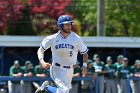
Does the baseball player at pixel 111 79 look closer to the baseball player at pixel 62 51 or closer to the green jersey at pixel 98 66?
the green jersey at pixel 98 66

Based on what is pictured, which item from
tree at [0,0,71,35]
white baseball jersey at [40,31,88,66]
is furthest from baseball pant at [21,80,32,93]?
tree at [0,0,71,35]

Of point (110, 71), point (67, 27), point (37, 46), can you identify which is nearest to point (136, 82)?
point (110, 71)

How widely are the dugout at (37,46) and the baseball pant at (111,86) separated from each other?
2583 mm

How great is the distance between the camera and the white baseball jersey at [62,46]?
10727 millimetres

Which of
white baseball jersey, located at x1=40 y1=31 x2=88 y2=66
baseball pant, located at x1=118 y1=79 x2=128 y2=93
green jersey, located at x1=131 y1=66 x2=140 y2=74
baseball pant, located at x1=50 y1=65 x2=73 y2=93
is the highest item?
white baseball jersey, located at x1=40 y1=31 x2=88 y2=66

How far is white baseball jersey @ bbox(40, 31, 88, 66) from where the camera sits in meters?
10.7

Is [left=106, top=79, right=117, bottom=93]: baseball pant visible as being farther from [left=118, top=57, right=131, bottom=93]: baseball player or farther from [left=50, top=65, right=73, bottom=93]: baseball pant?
[left=50, top=65, right=73, bottom=93]: baseball pant

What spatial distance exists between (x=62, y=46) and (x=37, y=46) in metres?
8.19

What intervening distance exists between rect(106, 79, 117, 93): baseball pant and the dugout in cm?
258

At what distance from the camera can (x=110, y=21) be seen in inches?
1314

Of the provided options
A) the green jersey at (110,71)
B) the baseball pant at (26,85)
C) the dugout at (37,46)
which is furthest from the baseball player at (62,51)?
the dugout at (37,46)

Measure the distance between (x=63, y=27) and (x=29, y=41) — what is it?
8.22 meters

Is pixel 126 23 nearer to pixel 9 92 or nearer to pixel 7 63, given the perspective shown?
pixel 7 63

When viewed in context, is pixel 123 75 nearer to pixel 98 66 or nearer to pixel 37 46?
pixel 98 66
